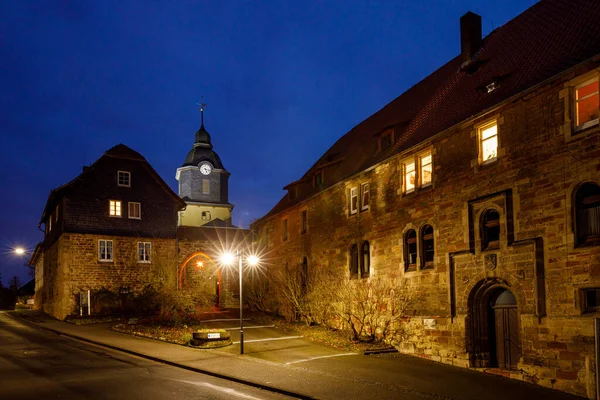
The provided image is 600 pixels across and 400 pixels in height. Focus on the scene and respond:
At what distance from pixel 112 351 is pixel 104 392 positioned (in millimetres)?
8392

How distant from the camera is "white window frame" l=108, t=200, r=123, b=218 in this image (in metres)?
35.6

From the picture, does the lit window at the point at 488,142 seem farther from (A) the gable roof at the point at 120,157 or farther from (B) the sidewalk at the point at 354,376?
(A) the gable roof at the point at 120,157

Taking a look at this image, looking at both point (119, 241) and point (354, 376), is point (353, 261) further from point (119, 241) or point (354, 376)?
point (119, 241)

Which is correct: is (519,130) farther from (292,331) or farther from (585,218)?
(292,331)

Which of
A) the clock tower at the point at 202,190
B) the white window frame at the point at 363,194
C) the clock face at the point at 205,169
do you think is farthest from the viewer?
the clock face at the point at 205,169

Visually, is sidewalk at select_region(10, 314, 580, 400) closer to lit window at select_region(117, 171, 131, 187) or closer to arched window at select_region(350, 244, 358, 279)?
arched window at select_region(350, 244, 358, 279)

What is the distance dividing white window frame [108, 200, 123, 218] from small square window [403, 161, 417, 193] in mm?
21049

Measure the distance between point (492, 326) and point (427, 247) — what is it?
12.2 ft

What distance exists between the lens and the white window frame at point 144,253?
36141mm

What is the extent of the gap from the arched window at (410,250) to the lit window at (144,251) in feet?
67.6

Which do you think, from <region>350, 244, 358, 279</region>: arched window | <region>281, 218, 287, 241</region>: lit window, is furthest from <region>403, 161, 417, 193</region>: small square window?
<region>281, 218, 287, 241</region>: lit window

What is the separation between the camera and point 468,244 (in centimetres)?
1778

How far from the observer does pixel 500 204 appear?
16688 millimetres

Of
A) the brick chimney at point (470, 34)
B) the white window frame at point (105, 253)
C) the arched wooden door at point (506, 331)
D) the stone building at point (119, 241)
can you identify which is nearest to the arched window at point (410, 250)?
the arched wooden door at point (506, 331)
